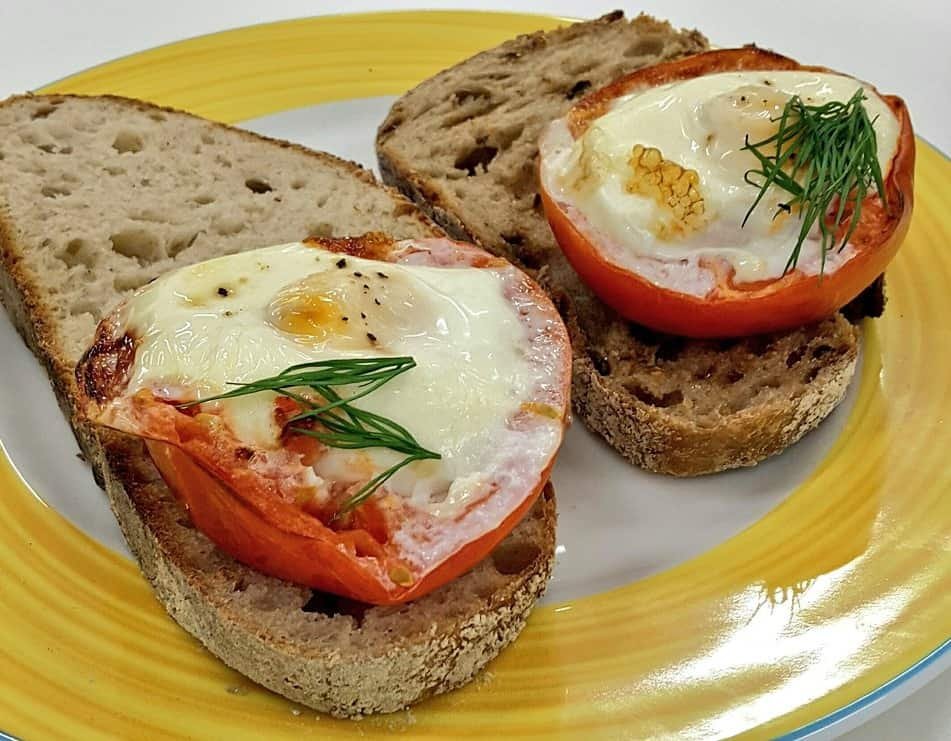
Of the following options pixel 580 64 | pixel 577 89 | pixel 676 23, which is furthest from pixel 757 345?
pixel 676 23

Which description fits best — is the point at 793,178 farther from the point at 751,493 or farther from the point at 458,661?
the point at 458,661

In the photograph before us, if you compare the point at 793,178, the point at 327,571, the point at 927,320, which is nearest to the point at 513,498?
the point at 327,571

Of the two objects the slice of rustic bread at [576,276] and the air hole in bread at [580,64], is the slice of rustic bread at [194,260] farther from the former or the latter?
the air hole in bread at [580,64]

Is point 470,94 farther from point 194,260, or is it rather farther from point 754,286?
point 754,286

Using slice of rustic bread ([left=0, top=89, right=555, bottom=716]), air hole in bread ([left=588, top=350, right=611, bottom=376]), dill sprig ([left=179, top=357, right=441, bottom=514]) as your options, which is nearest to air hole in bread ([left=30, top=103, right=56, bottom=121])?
slice of rustic bread ([left=0, top=89, right=555, bottom=716])

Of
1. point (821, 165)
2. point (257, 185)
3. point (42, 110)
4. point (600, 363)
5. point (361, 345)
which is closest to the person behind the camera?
point (361, 345)
